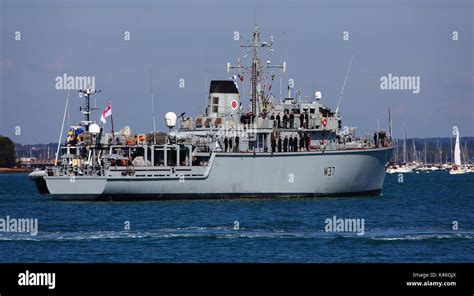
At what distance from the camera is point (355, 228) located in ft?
187

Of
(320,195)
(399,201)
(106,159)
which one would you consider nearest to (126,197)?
(106,159)

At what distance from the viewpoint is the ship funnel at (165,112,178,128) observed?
82.9 metres

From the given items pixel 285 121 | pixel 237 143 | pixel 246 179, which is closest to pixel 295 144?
pixel 285 121

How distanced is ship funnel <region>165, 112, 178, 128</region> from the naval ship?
0.07 metres

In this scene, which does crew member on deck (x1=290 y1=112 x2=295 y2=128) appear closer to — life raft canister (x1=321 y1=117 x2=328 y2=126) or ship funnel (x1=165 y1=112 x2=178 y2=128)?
life raft canister (x1=321 y1=117 x2=328 y2=126)

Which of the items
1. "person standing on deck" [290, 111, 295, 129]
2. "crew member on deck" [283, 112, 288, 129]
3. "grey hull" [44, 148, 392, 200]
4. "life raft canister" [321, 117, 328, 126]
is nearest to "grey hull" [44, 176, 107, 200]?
"grey hull" [44, 148, 392, 200]

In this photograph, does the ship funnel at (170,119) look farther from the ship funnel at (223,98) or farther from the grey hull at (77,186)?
the grey hull at (77,186)

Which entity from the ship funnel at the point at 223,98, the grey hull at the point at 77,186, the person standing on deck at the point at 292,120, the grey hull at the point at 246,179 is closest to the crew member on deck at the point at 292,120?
the person standing on deck at the point at 292,120

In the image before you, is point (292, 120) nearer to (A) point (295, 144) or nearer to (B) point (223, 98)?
(A) point (295, 144)

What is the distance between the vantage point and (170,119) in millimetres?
82938
